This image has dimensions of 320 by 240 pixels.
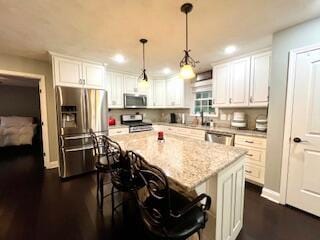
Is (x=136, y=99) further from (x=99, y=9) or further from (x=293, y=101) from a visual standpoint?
(x=293, y=101)

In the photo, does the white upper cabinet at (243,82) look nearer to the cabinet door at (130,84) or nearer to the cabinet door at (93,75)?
the cabinet door at (130,84)

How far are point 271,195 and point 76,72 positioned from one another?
13.6ft

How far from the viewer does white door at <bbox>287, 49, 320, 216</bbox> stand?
2.02 m

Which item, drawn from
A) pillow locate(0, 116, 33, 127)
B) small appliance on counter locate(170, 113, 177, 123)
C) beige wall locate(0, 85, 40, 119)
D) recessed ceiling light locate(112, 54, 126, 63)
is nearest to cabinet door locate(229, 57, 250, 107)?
small appliance on counter locate(170, 113, 177, 123)

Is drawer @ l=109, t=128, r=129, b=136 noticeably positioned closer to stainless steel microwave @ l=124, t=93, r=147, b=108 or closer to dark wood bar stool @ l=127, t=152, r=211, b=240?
stainless steel microwave @ l=124, t=93, r=147, b=108

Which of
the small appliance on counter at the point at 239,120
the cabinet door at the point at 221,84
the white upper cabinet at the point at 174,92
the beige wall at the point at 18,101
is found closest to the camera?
the small appliance on counter at the point at 239,120

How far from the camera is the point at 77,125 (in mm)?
3297

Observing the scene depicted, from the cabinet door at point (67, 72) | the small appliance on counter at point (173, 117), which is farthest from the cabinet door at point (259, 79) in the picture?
the cabinet door at point (67, 72)

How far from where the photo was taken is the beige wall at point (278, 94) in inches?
85.6

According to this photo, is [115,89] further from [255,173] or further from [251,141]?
[255,173]

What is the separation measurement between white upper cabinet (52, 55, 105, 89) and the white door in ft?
11.8

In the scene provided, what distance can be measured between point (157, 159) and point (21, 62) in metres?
3.80

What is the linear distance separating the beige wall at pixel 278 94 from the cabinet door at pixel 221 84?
1146mm

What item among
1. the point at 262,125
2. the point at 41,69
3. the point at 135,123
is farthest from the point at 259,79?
the point at 41,69
